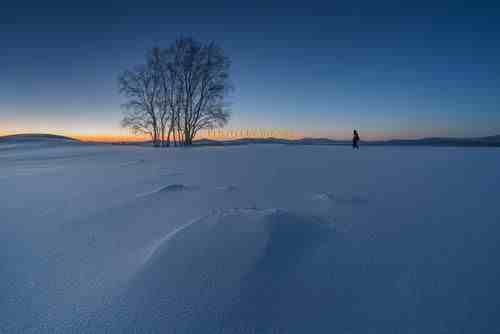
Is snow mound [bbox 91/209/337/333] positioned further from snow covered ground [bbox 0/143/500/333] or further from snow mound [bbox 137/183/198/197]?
snow mound [bbox 137/183/198/197]

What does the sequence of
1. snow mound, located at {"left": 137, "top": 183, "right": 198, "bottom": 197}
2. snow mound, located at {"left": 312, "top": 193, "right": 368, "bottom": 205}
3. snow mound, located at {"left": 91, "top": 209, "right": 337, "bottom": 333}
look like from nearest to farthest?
snow mound, located at {"left": 91, "top": 209, "right": 337, "bottom": 333} < snow mound, located at {"left": 312, "top": 193, "right": 368, "bottom": 205} < snow mound, located at {"left": 137, "top": 183, "right": 198, "bottom": 197}

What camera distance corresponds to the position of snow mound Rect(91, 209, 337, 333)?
939 millimetres

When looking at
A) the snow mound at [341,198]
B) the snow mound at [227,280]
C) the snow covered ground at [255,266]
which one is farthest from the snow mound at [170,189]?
the snow mound at [341,198]

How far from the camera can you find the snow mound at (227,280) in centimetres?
94

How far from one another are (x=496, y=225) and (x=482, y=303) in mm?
1095

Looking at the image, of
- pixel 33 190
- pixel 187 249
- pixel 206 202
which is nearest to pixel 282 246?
pixel 187 249

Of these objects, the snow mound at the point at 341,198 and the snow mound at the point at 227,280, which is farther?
the snow mound at the point at 341,198

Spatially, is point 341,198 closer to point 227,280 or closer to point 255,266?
point 255,266

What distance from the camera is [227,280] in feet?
3.65

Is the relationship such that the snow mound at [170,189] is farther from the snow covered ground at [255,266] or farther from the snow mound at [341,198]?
the snow mound at [341,198]

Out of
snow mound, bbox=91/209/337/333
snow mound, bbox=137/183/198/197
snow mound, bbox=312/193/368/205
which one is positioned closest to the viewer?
snow mound, bbox=91/209/337/333

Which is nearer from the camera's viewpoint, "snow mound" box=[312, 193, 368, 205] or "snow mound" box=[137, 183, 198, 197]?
"snow mound" box=[312, 193, 368, 205]

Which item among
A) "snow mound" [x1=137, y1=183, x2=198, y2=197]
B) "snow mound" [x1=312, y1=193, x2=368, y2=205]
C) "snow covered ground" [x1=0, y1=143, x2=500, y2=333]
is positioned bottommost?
"snow covered ground" [x1=0, y1=143, x2=500, y2=333]

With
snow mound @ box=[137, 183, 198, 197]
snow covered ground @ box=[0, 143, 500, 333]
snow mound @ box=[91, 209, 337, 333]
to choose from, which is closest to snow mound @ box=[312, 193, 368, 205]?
snow covered ground @ box=[0, 143, 500, 333]
